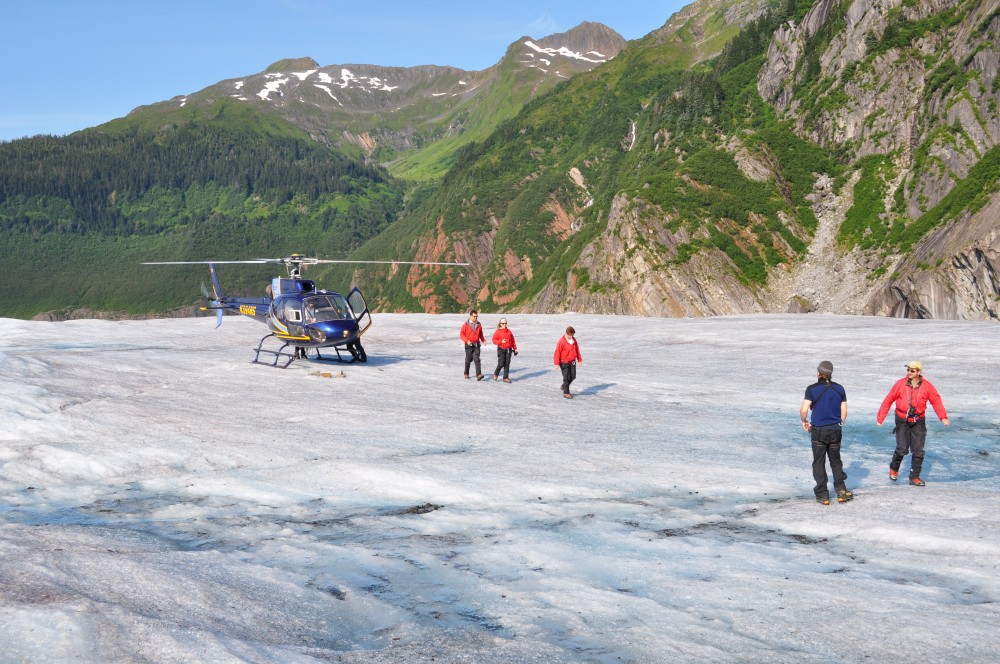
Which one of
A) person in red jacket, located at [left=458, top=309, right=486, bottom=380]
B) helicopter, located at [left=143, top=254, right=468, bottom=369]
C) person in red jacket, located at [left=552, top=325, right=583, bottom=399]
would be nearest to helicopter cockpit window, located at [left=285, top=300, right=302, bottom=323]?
helicopter, located at [left=143, top=254, right=468, bottom=369]

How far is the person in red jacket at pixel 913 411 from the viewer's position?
12.0 metres

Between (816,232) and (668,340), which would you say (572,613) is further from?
(816,232)

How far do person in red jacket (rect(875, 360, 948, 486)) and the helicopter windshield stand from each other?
1616 centimetres

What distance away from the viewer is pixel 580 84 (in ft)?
531

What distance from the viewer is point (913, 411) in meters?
12.1

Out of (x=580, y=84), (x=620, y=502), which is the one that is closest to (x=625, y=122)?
(x=580, y=84)

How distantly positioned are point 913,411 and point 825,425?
6.17 feet

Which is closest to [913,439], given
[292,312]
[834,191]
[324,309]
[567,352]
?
[567,352]

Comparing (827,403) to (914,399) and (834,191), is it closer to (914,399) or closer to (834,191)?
(914,399)

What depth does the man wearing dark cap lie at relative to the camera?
11.2 metres

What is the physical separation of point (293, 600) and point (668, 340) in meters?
28.1

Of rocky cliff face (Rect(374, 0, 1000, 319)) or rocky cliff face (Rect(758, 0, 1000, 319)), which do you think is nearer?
rocky cliff face (Rect(758, 0, 1000, 319))

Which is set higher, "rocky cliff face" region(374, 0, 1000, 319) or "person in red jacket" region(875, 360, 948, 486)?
"rocky cliff face" region(374, 0, 1000, 319)

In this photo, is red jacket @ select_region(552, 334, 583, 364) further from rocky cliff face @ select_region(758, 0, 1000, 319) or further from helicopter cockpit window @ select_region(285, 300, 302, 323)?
rocky cliff face @ select_region(758, 0, 1000, 319)
